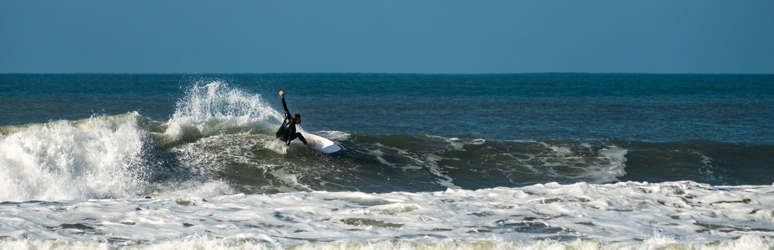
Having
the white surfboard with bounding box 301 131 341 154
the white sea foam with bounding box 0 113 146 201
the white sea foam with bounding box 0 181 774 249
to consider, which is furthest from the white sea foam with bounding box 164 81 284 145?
the white sea foam with bounding box 0 181 774 249

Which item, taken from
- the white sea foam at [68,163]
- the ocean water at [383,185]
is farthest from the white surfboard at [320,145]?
the white sea foam at [68,163]

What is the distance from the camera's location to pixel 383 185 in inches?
579

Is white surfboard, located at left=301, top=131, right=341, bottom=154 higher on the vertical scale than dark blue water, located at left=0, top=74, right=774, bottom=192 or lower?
higher

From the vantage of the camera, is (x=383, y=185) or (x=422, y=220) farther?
(x=383, y=185)

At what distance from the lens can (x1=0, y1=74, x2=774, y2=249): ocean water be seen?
8.00 m

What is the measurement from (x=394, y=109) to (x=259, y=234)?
1112 inches

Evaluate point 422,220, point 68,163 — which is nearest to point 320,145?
point 68,163

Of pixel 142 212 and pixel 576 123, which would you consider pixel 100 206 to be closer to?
pixel 142 212

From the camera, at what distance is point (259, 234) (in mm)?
8008

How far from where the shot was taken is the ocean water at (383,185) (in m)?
8.00

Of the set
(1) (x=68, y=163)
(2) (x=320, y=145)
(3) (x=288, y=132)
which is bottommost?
(2) (x=320, y=145)

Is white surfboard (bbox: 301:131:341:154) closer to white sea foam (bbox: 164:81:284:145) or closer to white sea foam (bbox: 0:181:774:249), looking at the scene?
white sea foam (bbox: 164:81:284:145)

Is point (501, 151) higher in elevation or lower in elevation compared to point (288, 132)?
lower

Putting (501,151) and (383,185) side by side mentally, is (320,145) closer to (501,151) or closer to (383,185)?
(383,185)
